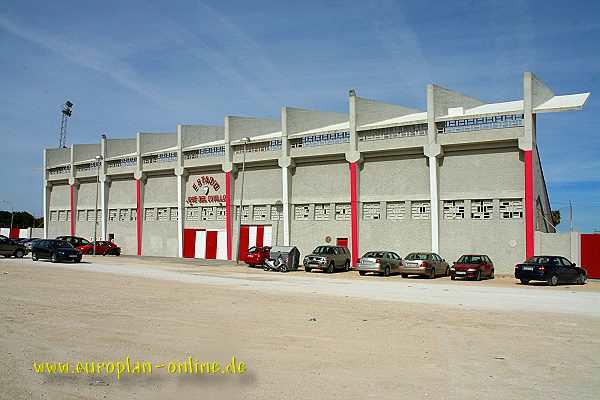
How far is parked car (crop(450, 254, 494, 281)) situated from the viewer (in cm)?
2883

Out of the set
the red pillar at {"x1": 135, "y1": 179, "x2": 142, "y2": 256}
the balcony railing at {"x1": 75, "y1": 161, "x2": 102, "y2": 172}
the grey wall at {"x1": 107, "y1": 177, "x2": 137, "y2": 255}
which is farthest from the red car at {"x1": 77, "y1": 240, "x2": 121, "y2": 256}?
the balcony railing at {"x1": 75, "y1": 161, "x2": 102, "y2": 172}

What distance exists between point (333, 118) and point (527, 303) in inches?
1106

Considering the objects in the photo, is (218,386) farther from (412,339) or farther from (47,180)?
(47,180)

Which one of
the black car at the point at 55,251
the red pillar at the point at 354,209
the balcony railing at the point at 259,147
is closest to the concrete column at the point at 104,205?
the balcony railing at the point at 259,147

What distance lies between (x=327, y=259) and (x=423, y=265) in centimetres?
691

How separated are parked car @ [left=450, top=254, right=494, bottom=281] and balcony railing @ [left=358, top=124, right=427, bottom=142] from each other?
955cm

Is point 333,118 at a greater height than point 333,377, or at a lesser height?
greater

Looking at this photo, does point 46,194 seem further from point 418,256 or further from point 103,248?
point 418,256

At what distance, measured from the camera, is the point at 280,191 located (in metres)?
42.9

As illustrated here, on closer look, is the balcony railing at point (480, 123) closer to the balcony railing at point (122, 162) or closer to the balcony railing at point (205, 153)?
the balcony railing at point (205, 153)

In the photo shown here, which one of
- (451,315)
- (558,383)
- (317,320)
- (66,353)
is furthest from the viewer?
(451,315)

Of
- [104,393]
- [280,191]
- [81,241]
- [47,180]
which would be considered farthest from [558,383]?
[47,180]

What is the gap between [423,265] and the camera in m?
30.1

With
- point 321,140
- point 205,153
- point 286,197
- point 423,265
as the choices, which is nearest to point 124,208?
point 205,153
